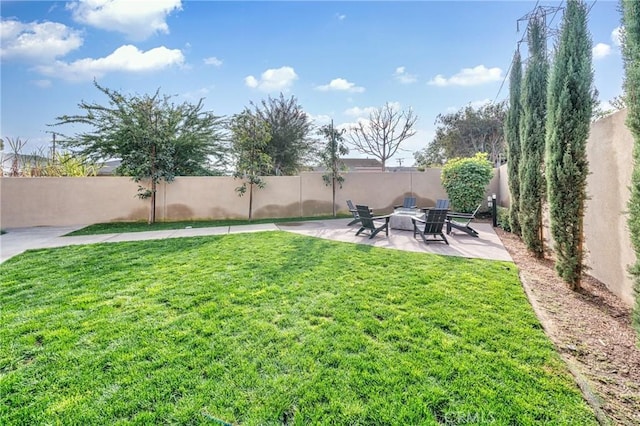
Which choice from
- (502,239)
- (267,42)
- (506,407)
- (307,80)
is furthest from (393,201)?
(506,407)

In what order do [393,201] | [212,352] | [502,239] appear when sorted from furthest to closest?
[393,201] → [502,239] → [212,352]

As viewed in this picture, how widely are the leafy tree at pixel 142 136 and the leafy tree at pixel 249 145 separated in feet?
9.21

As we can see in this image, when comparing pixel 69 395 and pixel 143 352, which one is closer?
pixel 69 395

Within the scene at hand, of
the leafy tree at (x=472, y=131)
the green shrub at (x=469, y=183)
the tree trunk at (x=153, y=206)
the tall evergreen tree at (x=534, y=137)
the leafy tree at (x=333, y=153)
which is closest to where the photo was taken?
the tall evergreen tree at (x=534, y=137)

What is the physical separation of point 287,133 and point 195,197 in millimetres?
9179

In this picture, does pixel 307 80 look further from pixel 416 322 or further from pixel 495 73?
pixel 416 322

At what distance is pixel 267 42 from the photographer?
1009cm

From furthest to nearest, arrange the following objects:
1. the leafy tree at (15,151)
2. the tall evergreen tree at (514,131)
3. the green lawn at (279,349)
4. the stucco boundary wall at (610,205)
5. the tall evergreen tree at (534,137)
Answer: the leafy tree at (15,151) < the tall evergreen tree at (514,131) < the tall evergreen tree at (534,137) < the stucco boundary wall at (610,205) < the green lawn at (279,349)

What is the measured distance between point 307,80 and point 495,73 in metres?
9.13

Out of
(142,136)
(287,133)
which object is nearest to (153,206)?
(142,136)

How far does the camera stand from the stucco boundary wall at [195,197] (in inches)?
429

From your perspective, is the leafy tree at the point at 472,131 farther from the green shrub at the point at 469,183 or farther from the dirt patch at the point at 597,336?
the dirt patch at the point at 597,336

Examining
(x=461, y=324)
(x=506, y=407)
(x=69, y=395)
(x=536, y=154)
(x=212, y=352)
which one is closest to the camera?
(x=506, y=407)

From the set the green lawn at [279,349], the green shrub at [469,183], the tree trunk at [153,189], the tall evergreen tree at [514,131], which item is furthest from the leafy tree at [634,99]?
the tree trunk at [153,189]
